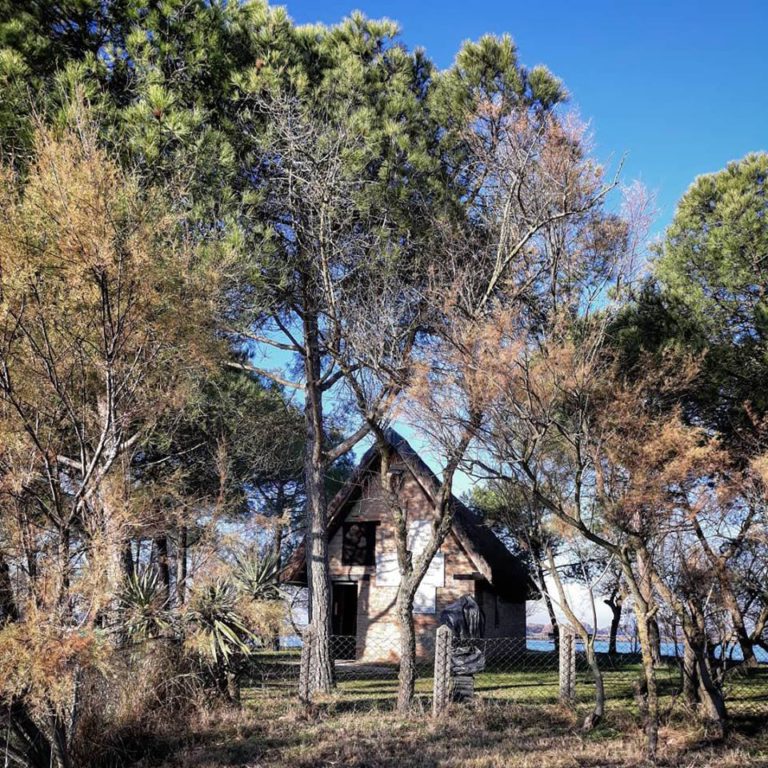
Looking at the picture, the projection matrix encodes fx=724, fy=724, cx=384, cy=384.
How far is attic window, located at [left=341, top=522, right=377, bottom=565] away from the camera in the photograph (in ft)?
62.9

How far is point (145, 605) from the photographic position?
6.79m

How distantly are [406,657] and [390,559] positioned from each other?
8905mm

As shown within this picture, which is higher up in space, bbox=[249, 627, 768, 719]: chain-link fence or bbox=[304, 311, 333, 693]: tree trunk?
bbox=[304, 311, 333, 693]: tree trunk

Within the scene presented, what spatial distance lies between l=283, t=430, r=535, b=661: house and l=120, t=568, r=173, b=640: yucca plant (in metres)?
8.98

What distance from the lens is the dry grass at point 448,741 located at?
6660 mm

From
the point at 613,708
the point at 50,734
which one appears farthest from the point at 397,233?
the point at 50,734

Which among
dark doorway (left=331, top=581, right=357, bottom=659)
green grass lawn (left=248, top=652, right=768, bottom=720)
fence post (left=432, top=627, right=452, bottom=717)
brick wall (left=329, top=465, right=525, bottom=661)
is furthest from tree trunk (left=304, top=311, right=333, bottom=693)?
dark doorway (left=331, top=581, right=357, bottom=659)

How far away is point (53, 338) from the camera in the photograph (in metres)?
5.70

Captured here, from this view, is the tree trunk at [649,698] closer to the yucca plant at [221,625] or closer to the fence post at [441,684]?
the fence post at [441,684]

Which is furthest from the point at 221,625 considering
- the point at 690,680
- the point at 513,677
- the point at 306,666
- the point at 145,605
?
the point at 513,677

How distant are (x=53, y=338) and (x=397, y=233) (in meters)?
6.77

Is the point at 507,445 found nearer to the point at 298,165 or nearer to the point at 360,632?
the point at 298,165

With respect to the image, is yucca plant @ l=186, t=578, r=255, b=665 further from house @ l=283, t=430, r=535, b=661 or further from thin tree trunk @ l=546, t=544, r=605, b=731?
house @ l=283, t=430, r=535, b=661

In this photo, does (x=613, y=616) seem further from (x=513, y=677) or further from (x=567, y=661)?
(x=567, y=661)
